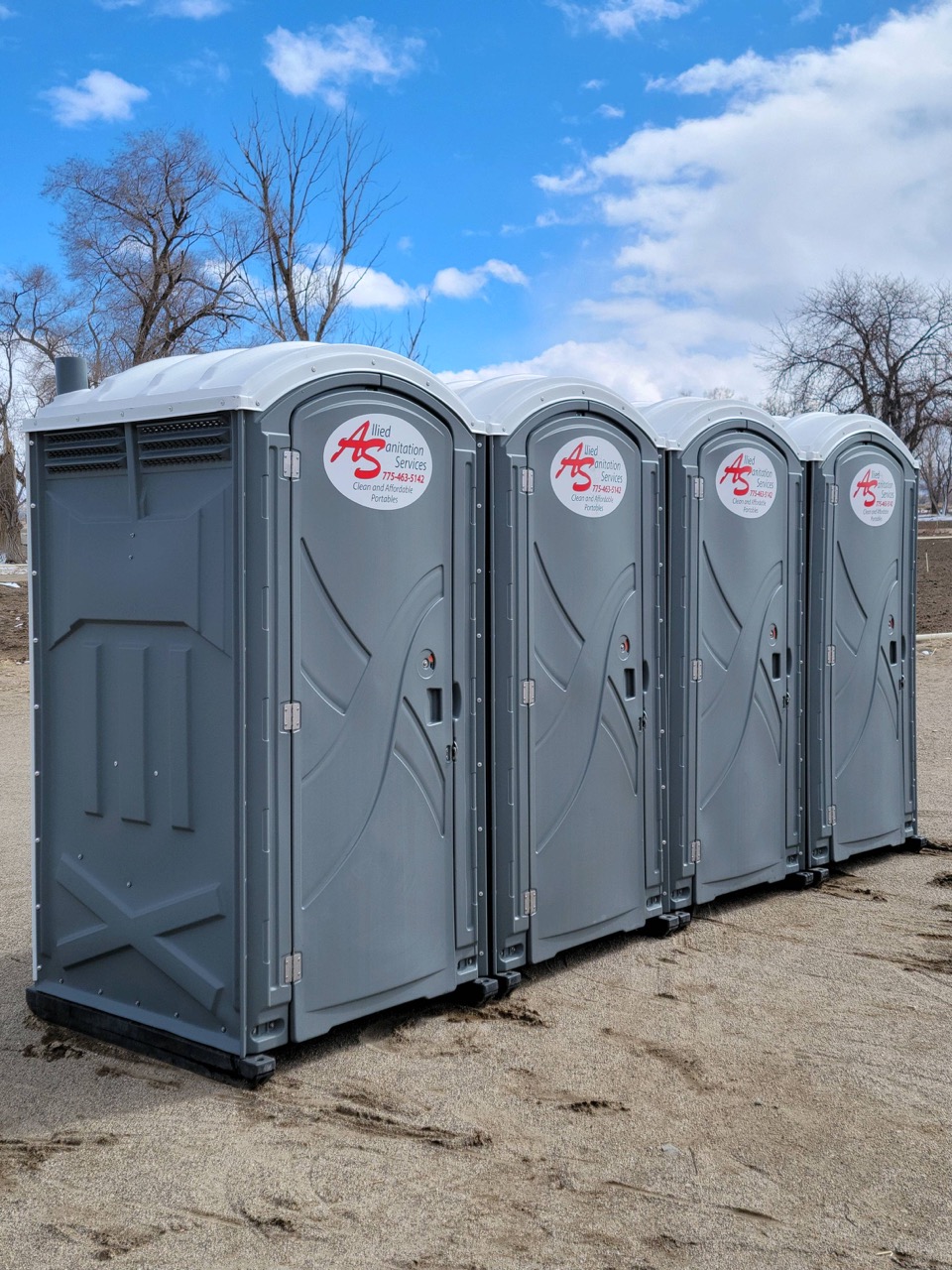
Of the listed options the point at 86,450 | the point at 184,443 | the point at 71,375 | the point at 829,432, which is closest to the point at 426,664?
the point at 184,443

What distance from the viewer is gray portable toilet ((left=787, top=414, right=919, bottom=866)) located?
665 centimetres

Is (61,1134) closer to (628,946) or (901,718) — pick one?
(628,946)

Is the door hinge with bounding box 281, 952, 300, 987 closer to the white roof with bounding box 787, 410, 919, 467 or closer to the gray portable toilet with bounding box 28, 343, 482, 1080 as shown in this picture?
the gray portable toilet with bounding box 28, 343, 482, 1080

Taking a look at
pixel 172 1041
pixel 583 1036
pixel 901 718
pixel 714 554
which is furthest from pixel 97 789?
pixel 901 718

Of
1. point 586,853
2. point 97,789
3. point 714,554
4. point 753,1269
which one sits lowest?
point 753,1269

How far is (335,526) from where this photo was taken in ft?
13.9

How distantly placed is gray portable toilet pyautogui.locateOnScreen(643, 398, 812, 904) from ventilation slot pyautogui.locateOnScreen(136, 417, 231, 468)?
2.42 m

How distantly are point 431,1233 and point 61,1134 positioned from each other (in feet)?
4.17

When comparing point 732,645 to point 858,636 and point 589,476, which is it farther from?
point 589,476

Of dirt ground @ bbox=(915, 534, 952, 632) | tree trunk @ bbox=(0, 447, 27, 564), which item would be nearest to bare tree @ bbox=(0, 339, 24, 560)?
tree trunk @ bbox=(0, 447, 27, 564)

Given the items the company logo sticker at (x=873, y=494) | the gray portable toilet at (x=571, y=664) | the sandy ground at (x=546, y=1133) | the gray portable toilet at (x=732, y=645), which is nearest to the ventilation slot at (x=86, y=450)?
the gray portable toilet at (x=571, y=664)

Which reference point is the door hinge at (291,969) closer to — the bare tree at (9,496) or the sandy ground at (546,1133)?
the sandy ground at (546,1133)

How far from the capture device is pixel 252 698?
4.05m

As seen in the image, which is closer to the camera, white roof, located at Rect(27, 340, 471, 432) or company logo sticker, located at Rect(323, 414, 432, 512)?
white roof, located at Rect(27, 340, 471, 432)
